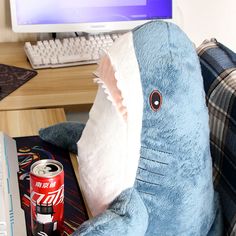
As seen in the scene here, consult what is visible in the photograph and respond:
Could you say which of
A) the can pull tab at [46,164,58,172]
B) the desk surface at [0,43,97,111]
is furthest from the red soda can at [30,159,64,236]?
the desk surface at [0,43,97,111]

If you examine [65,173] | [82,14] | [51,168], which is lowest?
[65,173]

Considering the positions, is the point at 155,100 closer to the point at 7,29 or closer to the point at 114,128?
the point at 114,128

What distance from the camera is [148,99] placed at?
28.8 inches

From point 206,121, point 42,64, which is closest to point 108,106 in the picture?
point 206,121

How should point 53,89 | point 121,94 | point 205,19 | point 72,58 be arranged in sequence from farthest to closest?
point 205,19, point 72,58, point 53,89, point 121,94

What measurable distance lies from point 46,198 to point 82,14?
2.85 ft

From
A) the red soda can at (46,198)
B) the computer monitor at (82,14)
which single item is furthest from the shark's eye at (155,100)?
the computer monitor at (82,14)

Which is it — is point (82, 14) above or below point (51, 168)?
above

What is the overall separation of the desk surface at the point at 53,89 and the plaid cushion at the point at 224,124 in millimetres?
396

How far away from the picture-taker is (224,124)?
3.02 ft

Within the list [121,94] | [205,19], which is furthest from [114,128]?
[205,19]

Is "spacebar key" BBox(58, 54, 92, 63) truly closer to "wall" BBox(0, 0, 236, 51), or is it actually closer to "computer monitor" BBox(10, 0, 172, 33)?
"computer monitor" BBox(10, 0, 172, 33)

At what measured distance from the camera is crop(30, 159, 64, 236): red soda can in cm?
76

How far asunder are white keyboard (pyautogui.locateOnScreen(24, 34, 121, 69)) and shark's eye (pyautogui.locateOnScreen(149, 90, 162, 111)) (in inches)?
28.2
